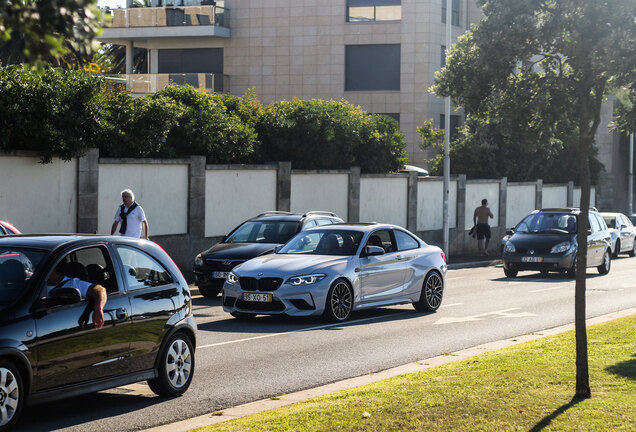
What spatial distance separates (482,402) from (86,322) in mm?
3289

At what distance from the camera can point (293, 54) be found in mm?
49031

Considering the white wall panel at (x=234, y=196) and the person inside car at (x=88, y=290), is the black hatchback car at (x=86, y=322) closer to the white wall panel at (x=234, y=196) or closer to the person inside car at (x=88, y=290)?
the person inside car at (x=88, y=290)

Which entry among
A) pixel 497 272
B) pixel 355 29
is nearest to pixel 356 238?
pixel 497 272

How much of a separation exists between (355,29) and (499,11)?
38250 mm

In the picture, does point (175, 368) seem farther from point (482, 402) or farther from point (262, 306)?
point (262, 306)

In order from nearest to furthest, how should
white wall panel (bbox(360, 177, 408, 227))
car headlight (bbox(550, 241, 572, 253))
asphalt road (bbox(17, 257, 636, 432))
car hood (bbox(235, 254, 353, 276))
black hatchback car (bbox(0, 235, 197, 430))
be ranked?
black hatchback car (bbox(0, 235, 197, 430)) < asphalt road (bbox(17, 257, 636, 432)) < car hood (bbox(235, 254, 353, 276)) < car headlight (bbox(550, 241, 572, 253)) < white wall panel (bbox(360, 177, 408, 227))

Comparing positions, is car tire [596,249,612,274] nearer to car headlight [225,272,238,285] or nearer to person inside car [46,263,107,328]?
car headlight [225,272,238,285]

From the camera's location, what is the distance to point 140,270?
9016mm

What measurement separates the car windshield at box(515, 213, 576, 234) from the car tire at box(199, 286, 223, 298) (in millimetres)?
10152

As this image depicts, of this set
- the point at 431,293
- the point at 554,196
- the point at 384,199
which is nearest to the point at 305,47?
the point at 554,196

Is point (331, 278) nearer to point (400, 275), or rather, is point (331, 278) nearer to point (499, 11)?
point (400, 275)

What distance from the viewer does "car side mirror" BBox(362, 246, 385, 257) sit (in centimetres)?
1561

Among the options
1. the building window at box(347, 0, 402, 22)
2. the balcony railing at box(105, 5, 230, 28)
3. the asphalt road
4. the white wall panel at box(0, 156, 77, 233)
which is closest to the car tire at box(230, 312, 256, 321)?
the asphalt road

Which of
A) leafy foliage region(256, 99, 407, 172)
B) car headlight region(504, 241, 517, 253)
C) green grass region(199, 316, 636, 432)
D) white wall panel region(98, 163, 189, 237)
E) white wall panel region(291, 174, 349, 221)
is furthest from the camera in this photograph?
leafy foliage region(256, 99, 407, 172)
